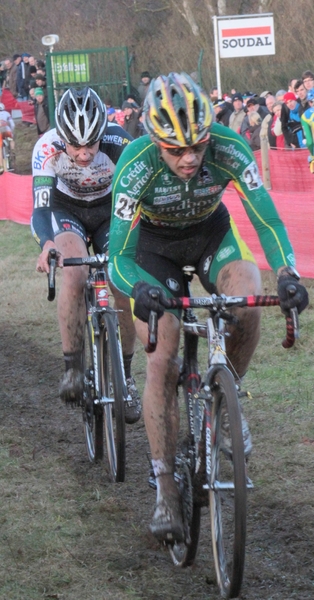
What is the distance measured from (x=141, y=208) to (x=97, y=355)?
1438 millimetres

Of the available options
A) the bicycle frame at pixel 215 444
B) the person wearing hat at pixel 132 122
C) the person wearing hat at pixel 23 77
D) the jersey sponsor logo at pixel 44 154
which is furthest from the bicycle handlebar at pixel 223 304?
the person wearing hat at pixel 23 77

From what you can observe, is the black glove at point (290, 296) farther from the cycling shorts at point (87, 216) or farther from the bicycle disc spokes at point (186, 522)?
the cycling shorts at point (87, 216)

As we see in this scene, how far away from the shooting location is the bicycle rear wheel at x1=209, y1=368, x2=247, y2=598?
3371 mm

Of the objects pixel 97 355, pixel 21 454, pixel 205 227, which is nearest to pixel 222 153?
pixel 205 227

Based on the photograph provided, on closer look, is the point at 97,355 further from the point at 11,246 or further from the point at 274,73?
the point at 274,73

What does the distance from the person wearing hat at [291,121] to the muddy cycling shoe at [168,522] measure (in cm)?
1200

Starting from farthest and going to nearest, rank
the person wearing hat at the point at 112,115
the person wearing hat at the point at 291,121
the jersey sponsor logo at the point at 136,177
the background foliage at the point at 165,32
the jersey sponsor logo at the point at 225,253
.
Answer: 1. the background foliage at the point at 165,32
2. the person wearing hat at the point at 112,115
3. the person wearing hat at the point at 291,121
4. the jersey sponsor logo at the point at 225,253
5. the jersey sponsor logo at the point at 136,177

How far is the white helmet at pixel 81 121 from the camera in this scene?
A: 18.4 feet

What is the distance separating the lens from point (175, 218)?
173 inches

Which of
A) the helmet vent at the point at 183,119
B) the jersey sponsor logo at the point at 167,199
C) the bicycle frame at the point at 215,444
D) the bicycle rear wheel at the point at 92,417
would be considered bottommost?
the bicycle rear wheel at the point at 92,417

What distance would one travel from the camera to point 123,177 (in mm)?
4105

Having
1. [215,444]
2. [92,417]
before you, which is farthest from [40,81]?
[215,444]

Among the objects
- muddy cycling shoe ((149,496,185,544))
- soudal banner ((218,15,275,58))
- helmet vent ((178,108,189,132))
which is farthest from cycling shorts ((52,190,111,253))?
soudal banner ((218,15,275,58))

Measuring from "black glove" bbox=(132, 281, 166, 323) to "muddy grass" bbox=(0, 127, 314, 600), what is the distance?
1190mm
